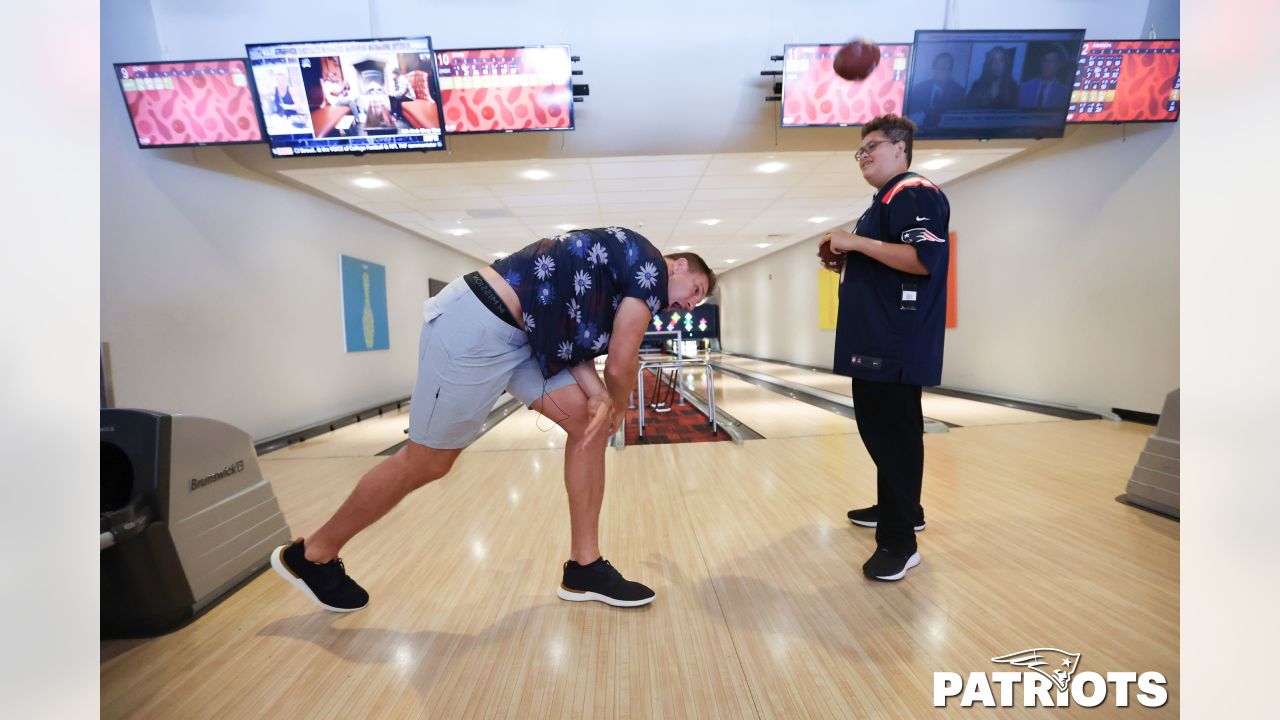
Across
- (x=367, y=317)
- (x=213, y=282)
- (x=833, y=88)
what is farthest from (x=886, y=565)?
(x=367, y=317)

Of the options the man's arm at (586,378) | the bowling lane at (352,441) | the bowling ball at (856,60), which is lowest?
the bowling lane at (352,441)

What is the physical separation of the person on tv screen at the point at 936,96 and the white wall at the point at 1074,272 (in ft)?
5.84

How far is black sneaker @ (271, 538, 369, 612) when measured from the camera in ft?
5.18

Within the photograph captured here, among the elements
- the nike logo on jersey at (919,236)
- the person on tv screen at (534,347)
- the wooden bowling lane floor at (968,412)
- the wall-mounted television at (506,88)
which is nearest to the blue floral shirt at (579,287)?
the person on tv screen at (534,347)

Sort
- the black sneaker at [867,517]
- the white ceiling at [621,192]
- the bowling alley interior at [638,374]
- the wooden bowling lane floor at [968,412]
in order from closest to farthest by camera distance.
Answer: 1. the bowling alley interior at [638,374]
2. the black sneaker at [867,517]
3. the wooden bowling lane floor at [968,412]
4. the white ceiling at [621,192]

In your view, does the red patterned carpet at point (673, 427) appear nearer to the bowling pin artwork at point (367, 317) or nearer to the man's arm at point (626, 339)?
the man's arm at point (626, 339)

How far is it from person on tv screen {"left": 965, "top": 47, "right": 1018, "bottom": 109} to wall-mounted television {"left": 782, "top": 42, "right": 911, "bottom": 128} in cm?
50

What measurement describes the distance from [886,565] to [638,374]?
159 cm

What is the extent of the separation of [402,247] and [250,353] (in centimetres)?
373

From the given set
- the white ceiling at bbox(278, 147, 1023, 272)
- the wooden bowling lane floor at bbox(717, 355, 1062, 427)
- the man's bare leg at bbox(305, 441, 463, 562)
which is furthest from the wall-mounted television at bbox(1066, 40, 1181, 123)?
the man's bare leg at bbox(305, 441, 463, 562)

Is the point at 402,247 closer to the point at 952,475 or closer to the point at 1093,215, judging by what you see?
the point at 952,475

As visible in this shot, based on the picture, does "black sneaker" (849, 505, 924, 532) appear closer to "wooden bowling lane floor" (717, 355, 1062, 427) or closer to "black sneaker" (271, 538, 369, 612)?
"wooden bowling lane floor" (717, 355, 1062, 427)

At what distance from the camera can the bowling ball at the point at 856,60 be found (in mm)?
3885

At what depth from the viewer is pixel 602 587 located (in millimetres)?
1617
